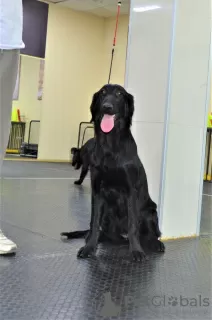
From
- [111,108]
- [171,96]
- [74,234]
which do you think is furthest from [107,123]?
[74,234]

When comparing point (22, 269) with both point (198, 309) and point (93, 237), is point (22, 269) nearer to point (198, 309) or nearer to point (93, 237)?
point (93, 237)

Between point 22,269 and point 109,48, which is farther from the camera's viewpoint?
point 109,48

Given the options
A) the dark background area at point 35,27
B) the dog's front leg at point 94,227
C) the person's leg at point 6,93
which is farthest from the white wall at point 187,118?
the dark background area at point 35,27

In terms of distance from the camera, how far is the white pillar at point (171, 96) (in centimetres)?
228

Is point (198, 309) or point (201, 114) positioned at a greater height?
point (201, 114)

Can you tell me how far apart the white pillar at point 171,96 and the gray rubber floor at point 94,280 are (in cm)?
27

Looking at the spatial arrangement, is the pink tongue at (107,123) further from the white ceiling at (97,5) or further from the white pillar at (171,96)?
the white ceiling at (97,5)

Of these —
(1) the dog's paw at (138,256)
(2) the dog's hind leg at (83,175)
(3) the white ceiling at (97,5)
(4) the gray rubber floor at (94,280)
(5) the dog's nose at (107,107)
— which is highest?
(3) the white ceiling at (97,5)

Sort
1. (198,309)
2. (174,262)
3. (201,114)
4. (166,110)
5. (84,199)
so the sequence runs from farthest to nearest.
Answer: (84,199) → (201,114) → (166,110) → (174,262) → (198,309)

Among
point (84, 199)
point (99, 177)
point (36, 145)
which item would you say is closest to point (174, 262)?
point (99, 177)

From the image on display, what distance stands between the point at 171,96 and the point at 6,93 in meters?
0.90

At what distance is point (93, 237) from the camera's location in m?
1.95

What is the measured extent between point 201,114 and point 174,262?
96 cm

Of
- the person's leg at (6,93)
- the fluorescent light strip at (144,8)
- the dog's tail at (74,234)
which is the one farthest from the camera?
the fluorescent light strip at (144,8)
